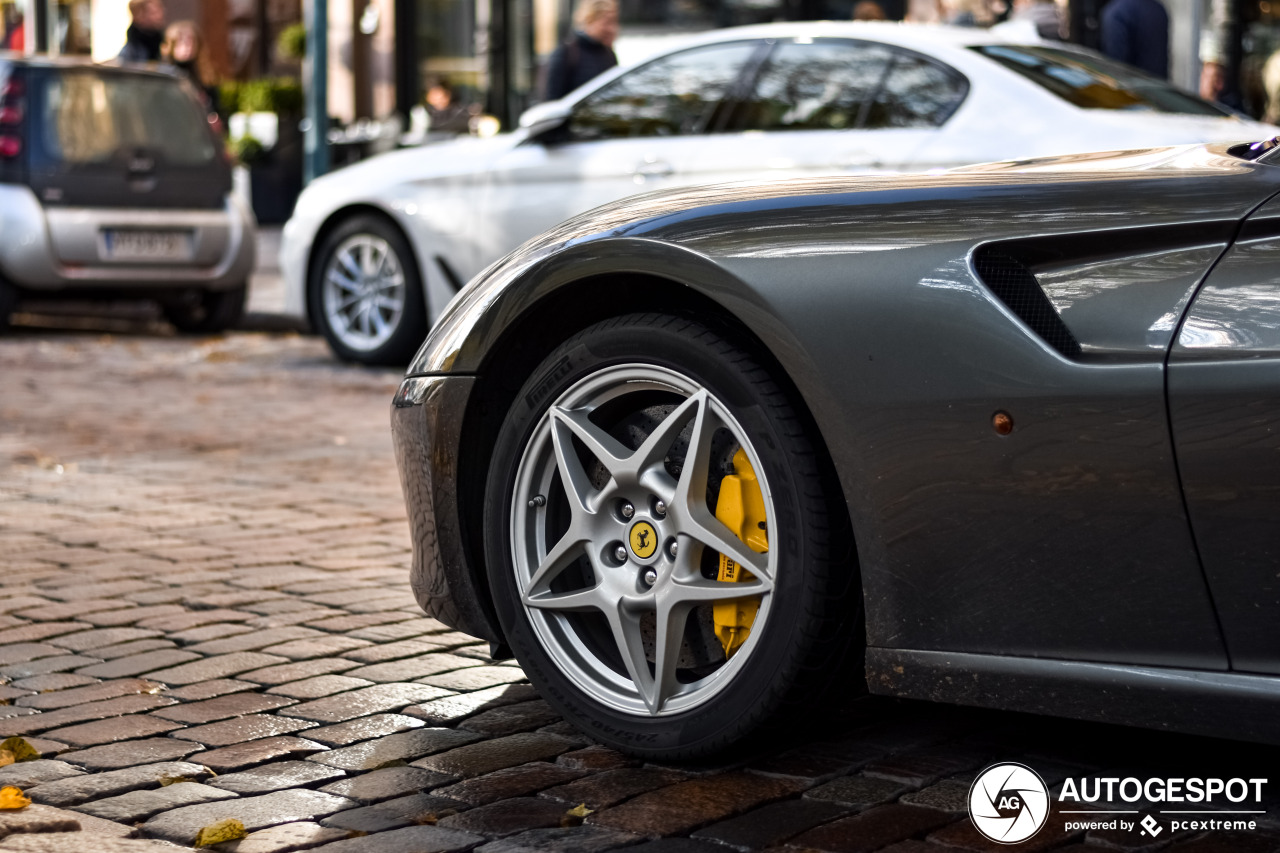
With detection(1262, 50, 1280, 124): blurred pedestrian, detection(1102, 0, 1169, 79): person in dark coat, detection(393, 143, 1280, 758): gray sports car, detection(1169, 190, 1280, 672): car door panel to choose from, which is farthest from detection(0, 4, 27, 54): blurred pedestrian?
detection(1169, 190, 1280, 672): car door panel

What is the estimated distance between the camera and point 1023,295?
A: 106 inches

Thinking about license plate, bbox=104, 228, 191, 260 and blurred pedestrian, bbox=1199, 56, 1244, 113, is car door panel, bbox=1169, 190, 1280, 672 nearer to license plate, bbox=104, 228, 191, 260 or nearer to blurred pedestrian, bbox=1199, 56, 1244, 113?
license plate, bbox=104, 228, 191, 260

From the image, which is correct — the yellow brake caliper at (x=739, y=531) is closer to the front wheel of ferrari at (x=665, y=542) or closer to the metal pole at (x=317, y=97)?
the front wheel of ferrari at (x=665, y=542)

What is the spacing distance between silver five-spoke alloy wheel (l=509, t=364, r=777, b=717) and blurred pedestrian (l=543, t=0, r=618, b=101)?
323 inches

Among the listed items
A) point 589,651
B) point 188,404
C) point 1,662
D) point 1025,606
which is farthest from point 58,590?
point 188,404

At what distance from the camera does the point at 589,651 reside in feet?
10.7

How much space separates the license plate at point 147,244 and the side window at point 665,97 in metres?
3.81

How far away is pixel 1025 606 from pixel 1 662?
90.4 inches

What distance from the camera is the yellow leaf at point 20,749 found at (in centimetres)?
326

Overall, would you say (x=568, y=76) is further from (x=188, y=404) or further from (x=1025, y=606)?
Answer: (x=1025, y=606)

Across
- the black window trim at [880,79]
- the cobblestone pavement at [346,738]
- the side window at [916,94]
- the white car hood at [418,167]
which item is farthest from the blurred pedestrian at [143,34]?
the cobblestone pavement at [346,738]

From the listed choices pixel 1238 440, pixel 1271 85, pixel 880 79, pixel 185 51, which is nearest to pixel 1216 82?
pixel 1271 85

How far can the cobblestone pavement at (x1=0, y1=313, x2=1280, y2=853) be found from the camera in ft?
9.39

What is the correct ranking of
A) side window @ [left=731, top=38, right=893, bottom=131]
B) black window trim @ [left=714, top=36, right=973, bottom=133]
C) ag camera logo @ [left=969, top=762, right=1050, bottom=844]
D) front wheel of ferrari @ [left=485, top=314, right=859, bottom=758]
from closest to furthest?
ag camera logo @ [left=969, top=762, right=1050, bottom=844] < front wheel of ferrari @ [left=485, top=314, right=859, bottom=758] < black window trim @ [left=714, top=36, right=973, bottom=133] < side window @ [left=731, top=38, right=893, bottom=131]
